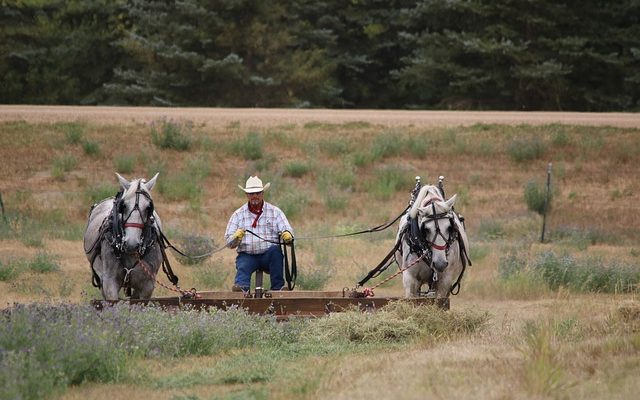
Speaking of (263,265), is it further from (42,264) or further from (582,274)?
(582,274)

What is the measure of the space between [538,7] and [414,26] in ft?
16.4

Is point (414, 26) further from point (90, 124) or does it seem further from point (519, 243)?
point (519, 243)

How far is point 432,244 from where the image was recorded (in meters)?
13.8

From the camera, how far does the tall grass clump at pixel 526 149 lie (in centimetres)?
2989

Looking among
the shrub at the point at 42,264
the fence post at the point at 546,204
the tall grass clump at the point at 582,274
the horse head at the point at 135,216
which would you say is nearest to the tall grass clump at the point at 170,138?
the fence post at the point at 546,204

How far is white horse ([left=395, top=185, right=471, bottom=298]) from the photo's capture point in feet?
45.2

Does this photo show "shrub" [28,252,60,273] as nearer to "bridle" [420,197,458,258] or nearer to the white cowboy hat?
the white cowboy hat

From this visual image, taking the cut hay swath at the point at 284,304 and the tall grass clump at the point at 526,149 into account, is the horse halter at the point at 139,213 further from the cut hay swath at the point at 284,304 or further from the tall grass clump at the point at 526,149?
the tall grass clump at the point at 526,149

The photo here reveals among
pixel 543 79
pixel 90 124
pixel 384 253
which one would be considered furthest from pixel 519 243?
pixel 543 79

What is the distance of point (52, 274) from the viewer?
19.4 m

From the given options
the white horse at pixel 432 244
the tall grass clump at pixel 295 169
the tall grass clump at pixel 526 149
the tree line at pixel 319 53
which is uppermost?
the tree line at pixel 319 53

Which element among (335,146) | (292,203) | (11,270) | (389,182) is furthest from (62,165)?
(11,270)

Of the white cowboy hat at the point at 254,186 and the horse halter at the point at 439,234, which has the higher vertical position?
the white cowboy hat at the point at 254,186

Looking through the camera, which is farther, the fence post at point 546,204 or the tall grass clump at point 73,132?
the tall grass clump at point 73,132
